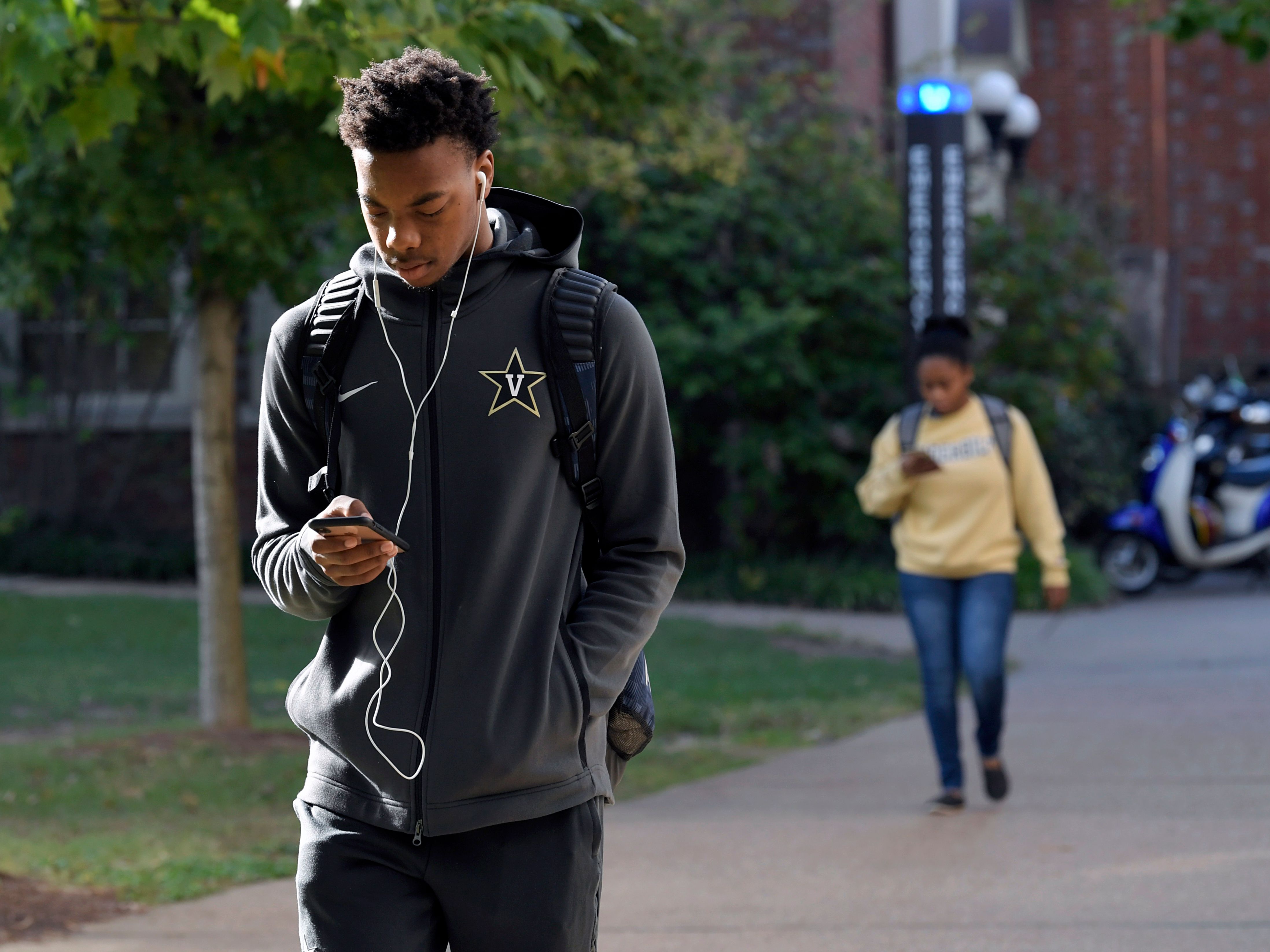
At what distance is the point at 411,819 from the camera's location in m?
2.29

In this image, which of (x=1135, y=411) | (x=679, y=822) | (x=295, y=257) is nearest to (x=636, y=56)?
(x=295, y=257)

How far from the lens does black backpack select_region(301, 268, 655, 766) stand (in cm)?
237

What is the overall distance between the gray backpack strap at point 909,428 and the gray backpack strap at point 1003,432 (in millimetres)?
268

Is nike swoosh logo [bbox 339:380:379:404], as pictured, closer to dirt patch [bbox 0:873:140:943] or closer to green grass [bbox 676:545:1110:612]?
dirt patch [bbox 0:873:140:943]

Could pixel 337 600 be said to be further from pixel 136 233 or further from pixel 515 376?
pixel 136 233

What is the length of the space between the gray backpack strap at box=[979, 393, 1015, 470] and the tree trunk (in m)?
3.57

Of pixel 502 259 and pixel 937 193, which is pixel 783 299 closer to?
pixel 937 193

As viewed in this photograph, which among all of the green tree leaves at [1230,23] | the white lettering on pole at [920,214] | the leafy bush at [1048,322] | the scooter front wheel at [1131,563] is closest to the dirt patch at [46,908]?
the green tree leaves at [1230,23]

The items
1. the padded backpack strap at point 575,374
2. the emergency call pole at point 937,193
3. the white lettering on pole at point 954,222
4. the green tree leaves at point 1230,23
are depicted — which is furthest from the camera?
the white lettering on pole at point 954,222

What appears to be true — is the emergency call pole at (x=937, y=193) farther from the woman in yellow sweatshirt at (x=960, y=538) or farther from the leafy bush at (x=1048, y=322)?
the woman in yellow sweatshirt at (x=960, y=538)

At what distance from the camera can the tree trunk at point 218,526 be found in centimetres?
761

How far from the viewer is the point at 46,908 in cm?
508

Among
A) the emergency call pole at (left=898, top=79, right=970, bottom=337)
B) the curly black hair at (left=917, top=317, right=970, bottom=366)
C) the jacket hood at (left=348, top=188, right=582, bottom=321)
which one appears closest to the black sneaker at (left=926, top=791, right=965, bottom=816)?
the curly black hair at (left=917, top=317, right=970, bottom=366)

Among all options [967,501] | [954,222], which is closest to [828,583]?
[954,222]
